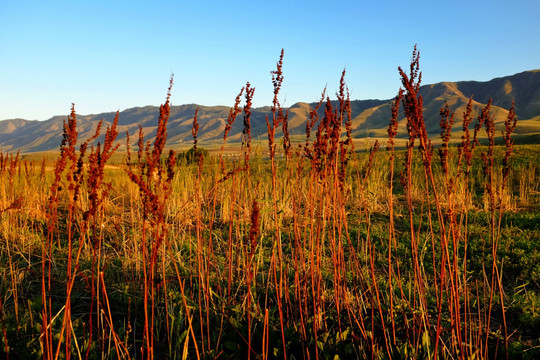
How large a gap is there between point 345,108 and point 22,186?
7269 millimetres

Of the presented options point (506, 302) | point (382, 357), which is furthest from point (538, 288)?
point (382, 357)

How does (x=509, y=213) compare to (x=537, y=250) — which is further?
(x=509, y=213)

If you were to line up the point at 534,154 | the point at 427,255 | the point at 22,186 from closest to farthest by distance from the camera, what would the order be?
the point at 427,255 < the point at 22,186 < the point at 534,154

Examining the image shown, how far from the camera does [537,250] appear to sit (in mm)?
4281

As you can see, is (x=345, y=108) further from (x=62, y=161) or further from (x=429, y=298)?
→ (x=429, y=298)

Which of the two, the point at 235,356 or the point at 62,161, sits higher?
the point at 62,161

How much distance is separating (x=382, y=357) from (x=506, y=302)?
1.71 metres

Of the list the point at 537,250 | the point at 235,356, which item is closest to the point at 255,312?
the point at 235,356

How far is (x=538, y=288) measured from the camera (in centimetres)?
349

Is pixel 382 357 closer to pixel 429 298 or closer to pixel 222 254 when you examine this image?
pixel 429 298

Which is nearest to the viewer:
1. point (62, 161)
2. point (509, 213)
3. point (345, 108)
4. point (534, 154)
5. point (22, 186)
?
point (62, 161)

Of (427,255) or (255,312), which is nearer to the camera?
(255,312)

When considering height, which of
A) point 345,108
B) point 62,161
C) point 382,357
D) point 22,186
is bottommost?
point 382,357

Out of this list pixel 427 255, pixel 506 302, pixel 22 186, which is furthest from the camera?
pixel 22 186
